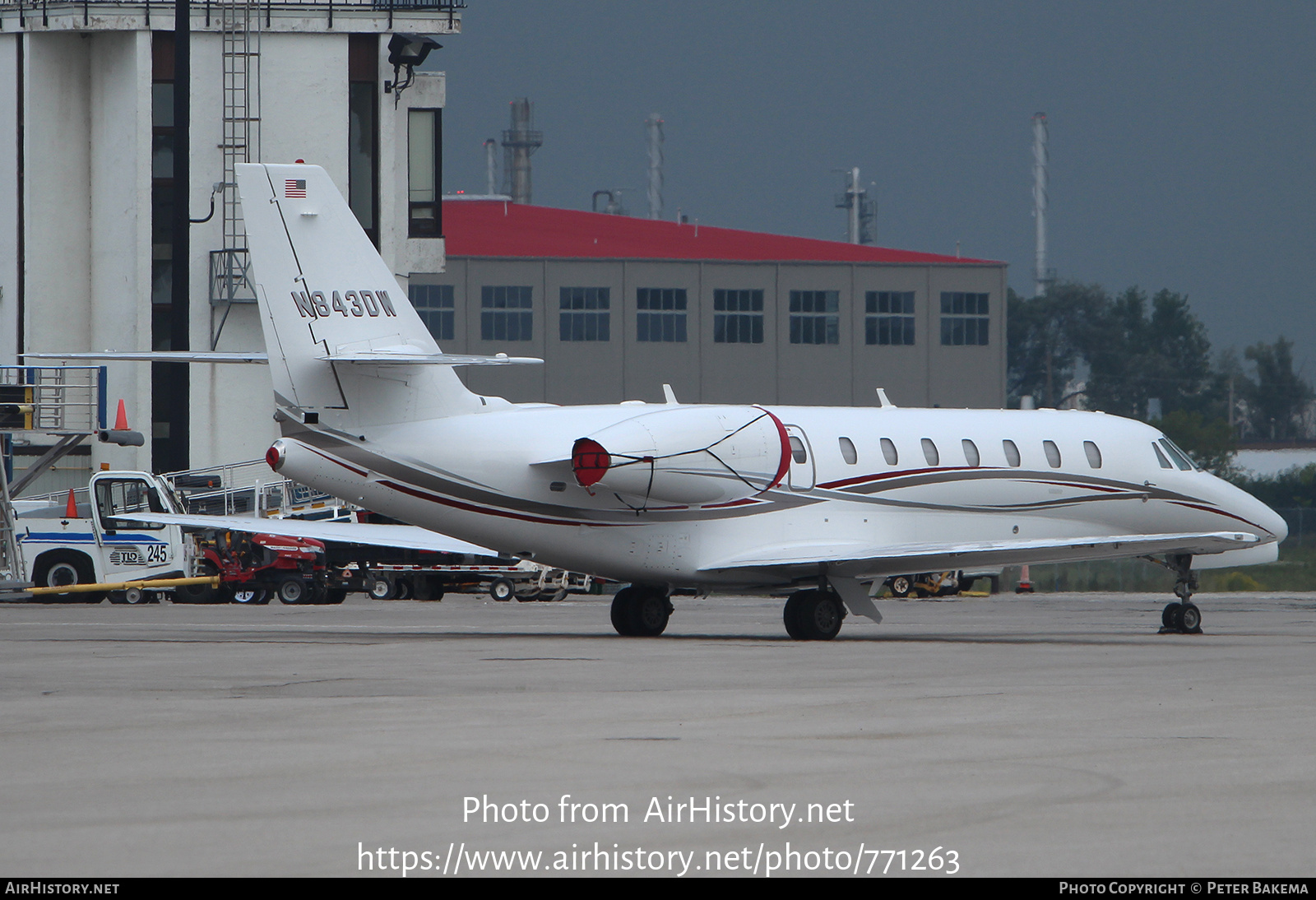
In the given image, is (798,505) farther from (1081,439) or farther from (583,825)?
(583,825)

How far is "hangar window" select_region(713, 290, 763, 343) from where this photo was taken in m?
86.2

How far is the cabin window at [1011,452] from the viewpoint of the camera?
24750 millimetres

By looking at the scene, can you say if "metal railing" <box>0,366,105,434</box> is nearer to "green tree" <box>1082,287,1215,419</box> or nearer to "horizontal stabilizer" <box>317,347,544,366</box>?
"horizontal stabilizer" <box>317,347,544,366</box>

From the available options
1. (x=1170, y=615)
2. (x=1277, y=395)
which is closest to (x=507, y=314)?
(x=1170, y=615)

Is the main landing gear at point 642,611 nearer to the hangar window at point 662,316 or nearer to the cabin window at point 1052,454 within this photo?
the cabin window at point 1052,454

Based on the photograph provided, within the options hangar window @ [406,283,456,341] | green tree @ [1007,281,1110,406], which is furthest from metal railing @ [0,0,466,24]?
green tree @ [1007,281,1110,406]

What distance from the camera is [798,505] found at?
22.8m

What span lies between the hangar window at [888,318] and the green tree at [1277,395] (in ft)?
273

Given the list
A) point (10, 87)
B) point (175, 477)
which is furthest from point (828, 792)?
point (10, 87)

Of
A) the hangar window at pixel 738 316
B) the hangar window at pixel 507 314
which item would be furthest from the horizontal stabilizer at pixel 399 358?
the hangar window at pixel 738 316

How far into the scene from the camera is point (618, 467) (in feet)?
69.7

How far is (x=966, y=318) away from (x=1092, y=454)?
64.7 metres

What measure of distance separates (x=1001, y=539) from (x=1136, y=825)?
1713 centimetres

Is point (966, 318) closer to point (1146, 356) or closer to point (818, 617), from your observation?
point (1146, 356)
